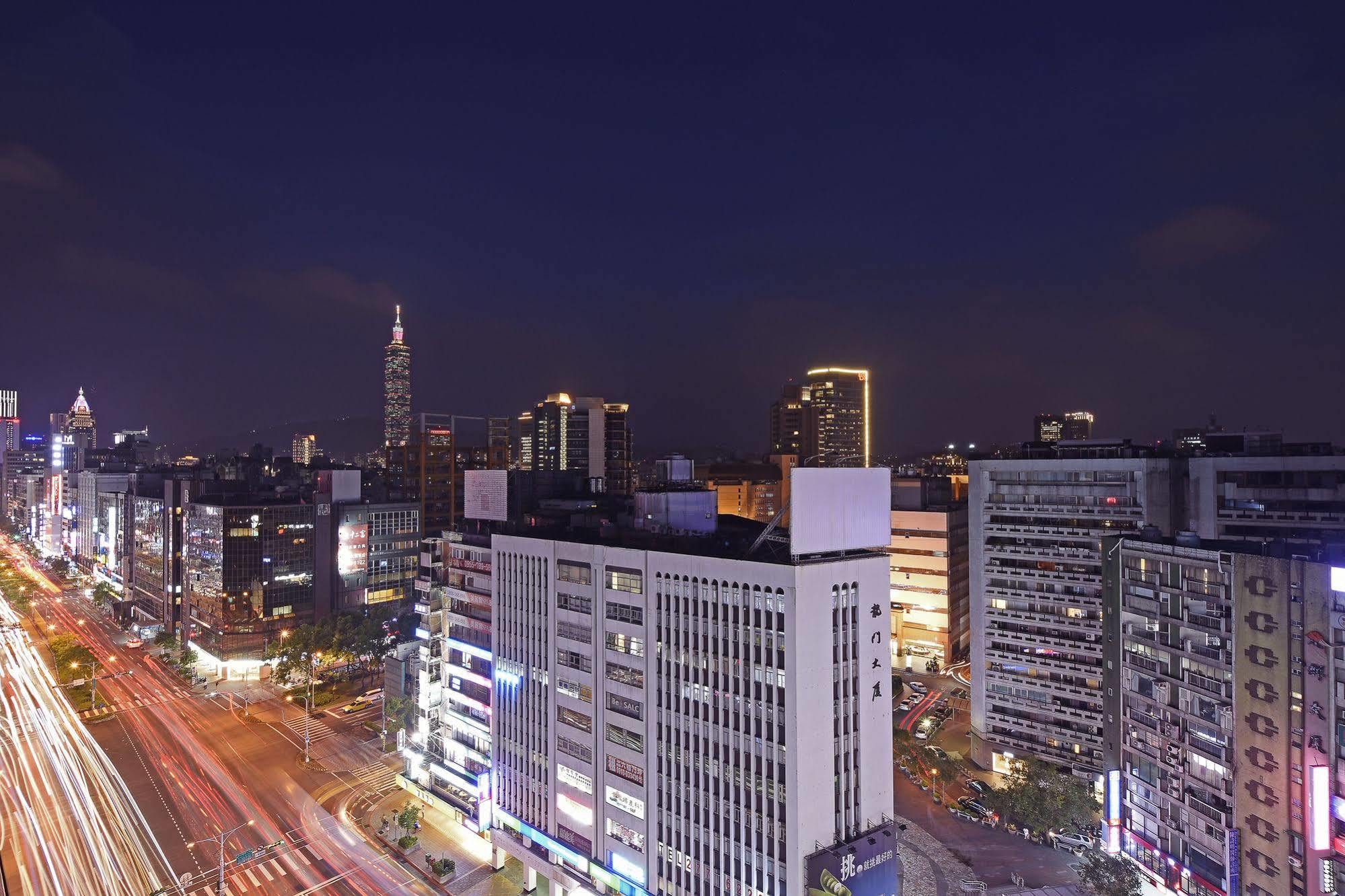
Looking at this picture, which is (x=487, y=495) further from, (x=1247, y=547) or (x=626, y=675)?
(x=1247, y=547)

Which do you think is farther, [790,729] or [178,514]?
[178,514]

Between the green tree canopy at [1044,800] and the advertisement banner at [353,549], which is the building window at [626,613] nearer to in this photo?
the green tree canopy at [1044,800]

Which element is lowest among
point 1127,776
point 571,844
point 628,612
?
point 571,844

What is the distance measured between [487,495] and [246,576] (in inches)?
2598

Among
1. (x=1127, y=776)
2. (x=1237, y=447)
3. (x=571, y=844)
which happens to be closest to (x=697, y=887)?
(x=571, y=844)

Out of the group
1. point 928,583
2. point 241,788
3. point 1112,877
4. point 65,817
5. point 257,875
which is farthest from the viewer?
point 928,583

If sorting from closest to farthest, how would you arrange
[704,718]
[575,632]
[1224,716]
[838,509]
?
[838,509]
[704,718]
[1224,716]
[575,632]

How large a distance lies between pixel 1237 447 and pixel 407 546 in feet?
419

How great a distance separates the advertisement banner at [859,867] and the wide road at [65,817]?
2046 inches

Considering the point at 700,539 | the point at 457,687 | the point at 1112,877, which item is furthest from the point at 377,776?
the point at 1112,877

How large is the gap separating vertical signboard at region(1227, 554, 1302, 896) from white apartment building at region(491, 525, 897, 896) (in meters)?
22.8

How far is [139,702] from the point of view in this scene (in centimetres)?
9519

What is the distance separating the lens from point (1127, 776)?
54250mm

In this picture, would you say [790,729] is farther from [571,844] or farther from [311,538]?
[311,538]
